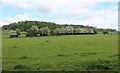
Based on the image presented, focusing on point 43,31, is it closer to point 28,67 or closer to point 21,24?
point 21,24

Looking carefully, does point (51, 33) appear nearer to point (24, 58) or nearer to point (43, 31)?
point (43, 31)

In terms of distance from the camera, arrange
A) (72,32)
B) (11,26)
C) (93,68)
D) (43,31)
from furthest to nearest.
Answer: (11,26)
(72,32)
(43,31)
(93,68)

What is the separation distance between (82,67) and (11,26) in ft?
376

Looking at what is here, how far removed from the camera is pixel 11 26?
13025cm

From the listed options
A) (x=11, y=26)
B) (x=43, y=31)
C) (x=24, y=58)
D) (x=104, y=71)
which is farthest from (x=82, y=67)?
(x=11, y=26)

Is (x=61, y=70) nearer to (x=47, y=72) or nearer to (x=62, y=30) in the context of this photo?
(x=47, y=72)

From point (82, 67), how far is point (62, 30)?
84415 mm

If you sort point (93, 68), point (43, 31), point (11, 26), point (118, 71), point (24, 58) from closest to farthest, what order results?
point (118, 71) → point (93, 68) → point (24, 58) → point (43, 31) → point (11, 26)

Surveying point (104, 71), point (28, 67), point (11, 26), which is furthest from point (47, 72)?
point (11, 26)

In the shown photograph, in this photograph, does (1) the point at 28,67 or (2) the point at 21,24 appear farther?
(2) the point at 21,24

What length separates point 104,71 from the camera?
16.7m

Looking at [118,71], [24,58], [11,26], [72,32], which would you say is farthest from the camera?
[11,26]

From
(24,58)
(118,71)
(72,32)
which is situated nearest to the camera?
(118,71)

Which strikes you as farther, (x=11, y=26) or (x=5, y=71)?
(x=11, y=26)
